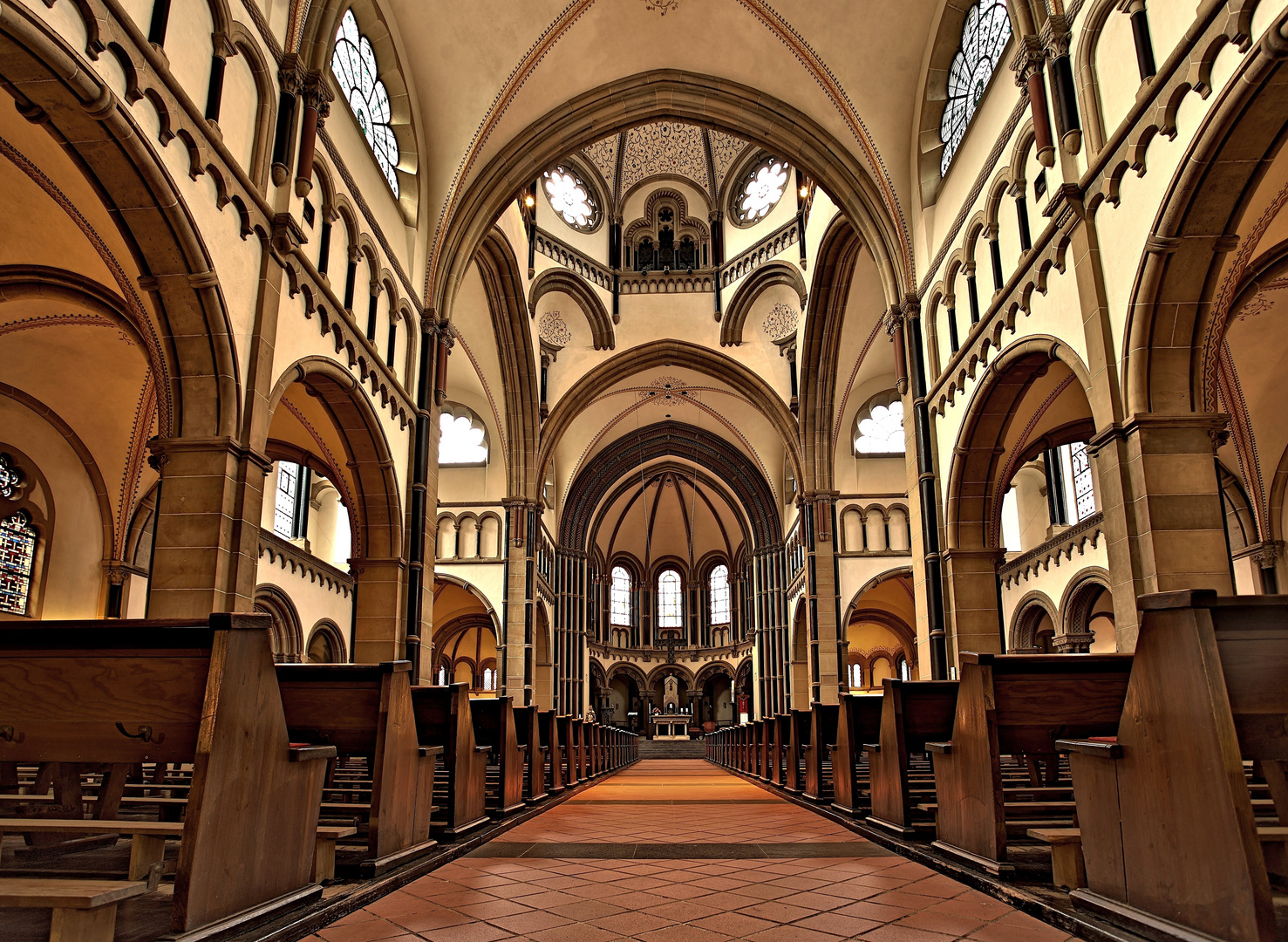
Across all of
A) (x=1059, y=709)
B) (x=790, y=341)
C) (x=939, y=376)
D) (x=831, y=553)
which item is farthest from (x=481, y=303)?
(x=1059, y=709)

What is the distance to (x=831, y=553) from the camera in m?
20.1

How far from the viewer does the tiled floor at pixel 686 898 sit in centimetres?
326

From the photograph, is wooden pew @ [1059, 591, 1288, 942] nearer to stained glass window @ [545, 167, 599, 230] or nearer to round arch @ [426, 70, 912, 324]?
round arch @ [426, 70, 912, 324]

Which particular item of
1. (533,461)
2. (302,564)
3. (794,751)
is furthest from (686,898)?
(533,461)

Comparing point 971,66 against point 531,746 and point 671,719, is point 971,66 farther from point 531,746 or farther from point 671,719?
point 671,719

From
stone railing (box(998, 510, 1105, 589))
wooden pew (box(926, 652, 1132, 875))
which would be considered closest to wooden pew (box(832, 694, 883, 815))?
wooden pew (box(926, 652, 1132, 875))

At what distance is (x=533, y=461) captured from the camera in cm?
2205

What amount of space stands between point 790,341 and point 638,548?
60.3 ft

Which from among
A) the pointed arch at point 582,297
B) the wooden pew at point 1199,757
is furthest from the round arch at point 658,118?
the wooden pew at point 1199,757

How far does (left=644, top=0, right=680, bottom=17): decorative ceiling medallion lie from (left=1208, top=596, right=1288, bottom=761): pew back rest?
12446 millimetres

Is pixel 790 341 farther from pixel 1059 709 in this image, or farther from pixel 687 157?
pixel 1059 709

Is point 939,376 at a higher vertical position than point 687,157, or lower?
lower

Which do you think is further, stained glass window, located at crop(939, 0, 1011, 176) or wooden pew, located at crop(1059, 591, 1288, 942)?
stained glass window, located at crop(939, 0, 1011, 176)

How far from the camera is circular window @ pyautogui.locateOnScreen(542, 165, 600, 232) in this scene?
22.2 metres
